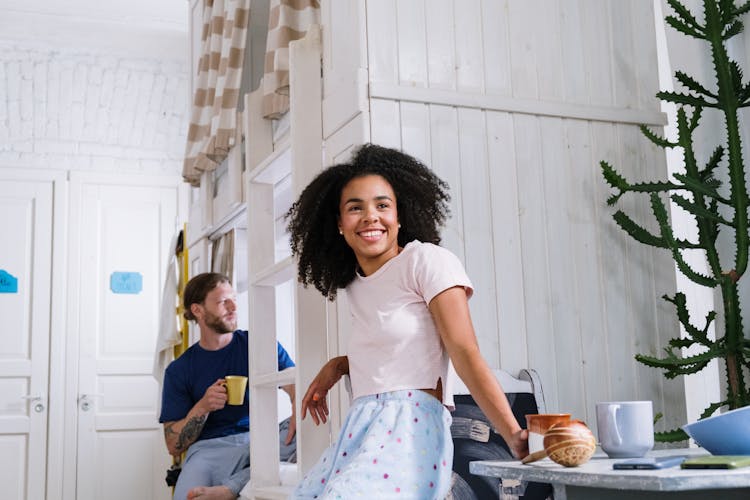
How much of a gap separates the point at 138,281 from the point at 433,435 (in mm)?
4693

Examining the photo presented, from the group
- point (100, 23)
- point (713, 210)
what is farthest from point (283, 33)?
point (100, 23)

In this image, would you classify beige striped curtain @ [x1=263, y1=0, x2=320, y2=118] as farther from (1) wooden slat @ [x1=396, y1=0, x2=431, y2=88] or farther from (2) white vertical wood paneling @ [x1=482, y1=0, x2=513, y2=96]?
(2) white vertical wood paneling @ [x1=482, y1=0, x2=513, y2=96]

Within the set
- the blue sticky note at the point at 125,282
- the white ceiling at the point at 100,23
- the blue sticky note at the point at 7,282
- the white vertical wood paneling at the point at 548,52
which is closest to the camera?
the white vertical wood paneling at the point at 548,52

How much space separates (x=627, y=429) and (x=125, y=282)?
5.20 m

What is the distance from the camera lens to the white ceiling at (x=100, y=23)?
5.59 m

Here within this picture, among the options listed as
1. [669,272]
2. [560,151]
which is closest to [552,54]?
[560,151]

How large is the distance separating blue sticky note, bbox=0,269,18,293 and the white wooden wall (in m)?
4.18

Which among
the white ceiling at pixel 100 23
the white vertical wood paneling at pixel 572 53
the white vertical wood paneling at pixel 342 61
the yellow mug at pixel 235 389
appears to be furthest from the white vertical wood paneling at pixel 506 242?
the white ceiling at pixel 100 23

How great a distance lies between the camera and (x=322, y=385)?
203 cm

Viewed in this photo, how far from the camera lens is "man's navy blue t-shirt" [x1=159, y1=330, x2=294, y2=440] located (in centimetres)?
372

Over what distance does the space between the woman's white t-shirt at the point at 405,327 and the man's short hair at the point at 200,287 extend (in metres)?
2.14

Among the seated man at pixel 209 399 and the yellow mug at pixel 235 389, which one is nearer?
the yellow mug at pixel 235 389

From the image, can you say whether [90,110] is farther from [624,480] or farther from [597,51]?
[624,480]

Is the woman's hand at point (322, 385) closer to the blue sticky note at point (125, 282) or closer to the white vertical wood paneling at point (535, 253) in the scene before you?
the white vertical wood paneling at point (535, 253)
